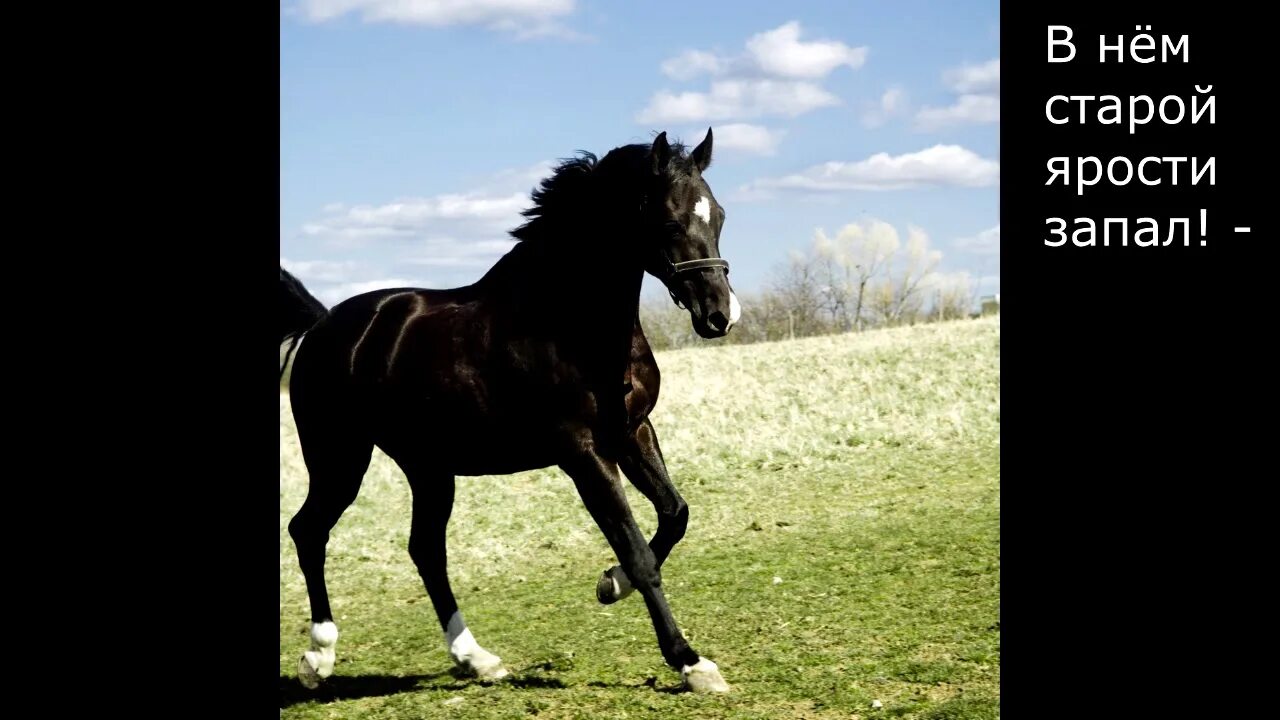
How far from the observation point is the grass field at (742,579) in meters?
6.43

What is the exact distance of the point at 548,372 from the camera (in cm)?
633

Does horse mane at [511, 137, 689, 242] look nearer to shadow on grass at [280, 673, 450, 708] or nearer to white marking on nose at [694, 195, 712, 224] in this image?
white marking on nose at [694, 195, 712, 224]

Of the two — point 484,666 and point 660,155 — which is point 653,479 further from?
point 660,155

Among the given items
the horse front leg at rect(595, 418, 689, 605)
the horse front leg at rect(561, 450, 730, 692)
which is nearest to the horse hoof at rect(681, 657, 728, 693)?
the horse front leg at rect(561, 450, 730, 692)

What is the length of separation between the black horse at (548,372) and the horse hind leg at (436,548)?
1 cm

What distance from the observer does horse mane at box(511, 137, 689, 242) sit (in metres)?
6.23

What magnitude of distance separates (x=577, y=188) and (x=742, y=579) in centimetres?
444

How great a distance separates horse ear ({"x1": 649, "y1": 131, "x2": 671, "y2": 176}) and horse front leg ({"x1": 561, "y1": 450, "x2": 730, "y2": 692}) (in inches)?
60.8

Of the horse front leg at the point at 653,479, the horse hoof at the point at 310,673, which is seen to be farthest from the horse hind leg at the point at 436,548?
the horse front leg at the point at 653,479

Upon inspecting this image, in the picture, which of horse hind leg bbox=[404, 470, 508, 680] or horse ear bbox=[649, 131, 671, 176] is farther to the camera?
horse hind leg bbox=[404, 470, 508, 680]

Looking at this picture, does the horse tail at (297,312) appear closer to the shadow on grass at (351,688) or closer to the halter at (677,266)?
the shadow on grass at (351,688)
